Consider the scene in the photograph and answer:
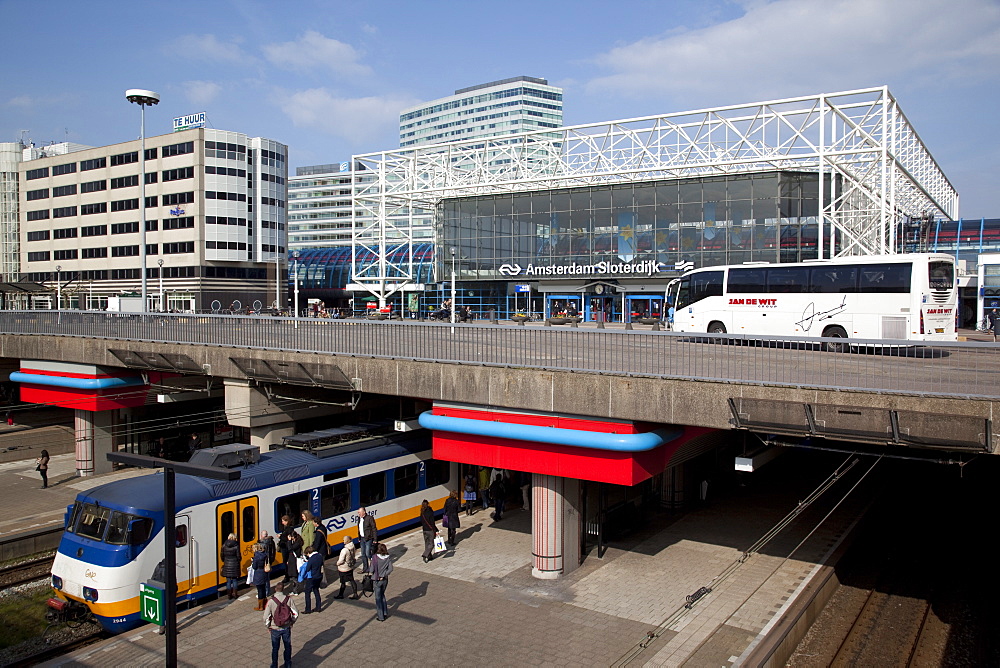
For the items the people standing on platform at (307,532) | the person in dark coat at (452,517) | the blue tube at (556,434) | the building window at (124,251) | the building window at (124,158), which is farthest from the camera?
the building window at (124,251)

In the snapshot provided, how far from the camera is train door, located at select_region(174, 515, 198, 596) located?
13.6 meters

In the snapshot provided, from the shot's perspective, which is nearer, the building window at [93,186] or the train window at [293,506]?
the train window at [293,506]

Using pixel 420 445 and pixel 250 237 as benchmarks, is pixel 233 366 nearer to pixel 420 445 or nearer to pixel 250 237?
pixel 420 445

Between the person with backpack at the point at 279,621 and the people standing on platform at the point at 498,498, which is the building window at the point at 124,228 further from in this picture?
the person with backpack at the point at 279,621

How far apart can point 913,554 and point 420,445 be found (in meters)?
13.2

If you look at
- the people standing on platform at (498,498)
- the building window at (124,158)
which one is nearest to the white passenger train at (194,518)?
the people standing on platform at (498,498)

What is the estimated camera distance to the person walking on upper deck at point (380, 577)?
1325 centimetres

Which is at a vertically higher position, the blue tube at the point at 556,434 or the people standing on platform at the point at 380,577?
the blue tube at the point at 556,434

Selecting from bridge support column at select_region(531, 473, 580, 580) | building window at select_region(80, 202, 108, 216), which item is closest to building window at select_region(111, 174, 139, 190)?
building window at select_region(80, 202, 108, 216)

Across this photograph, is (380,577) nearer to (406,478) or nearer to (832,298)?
(406,478)

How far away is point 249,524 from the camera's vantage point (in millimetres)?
15070

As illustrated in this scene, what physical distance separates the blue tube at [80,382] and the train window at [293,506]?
14.2 m

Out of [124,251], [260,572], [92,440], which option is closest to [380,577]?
[260,572]

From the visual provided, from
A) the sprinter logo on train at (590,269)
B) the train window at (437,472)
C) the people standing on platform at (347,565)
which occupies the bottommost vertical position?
the people standing on platform at (347,565)
